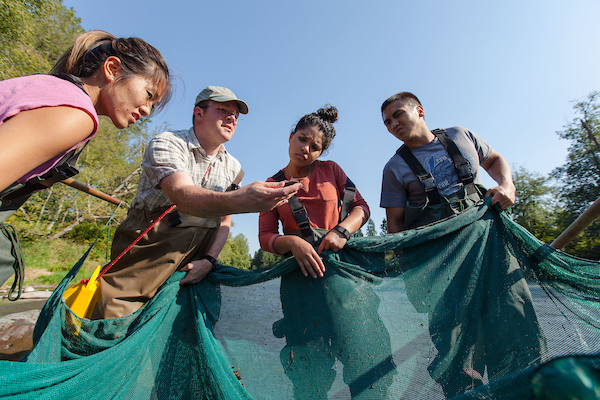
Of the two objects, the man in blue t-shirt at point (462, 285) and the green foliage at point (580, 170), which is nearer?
the man in blue t-shirt at point (462, 285)

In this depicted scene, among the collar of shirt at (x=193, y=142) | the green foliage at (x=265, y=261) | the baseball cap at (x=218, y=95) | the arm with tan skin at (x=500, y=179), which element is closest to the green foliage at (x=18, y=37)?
the green foliage at (x=265, y=261)

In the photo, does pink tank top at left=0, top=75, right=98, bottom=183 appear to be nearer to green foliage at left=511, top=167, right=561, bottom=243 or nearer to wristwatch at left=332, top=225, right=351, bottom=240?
wristwatch at left=332, top=225, right=351, bottom=240

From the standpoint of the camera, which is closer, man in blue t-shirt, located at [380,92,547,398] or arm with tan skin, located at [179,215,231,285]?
man in blue t-shirt, located at [380,92,547,398]

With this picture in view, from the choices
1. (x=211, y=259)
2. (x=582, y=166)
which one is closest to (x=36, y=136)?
(x=211, y=259)

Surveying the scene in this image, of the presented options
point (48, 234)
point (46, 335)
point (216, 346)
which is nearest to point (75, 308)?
point (46, 335)

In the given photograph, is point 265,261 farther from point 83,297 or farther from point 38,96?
point 38,96

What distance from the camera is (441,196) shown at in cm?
260

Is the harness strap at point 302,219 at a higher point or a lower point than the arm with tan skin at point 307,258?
higher

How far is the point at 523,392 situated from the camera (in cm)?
75

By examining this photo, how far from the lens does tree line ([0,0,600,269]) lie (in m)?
13.6

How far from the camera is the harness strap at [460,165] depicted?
2539mm

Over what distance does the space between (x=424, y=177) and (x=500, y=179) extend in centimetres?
70

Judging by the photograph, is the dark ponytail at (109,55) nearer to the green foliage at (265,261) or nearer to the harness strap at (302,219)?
the harness strap at (302,219)

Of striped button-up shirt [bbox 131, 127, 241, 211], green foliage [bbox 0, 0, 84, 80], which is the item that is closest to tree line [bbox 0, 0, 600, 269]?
Result: green foliage [bbox 0, 0, 84, 80]
